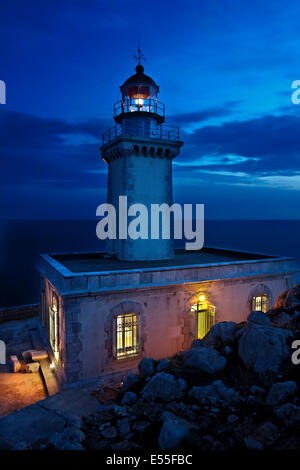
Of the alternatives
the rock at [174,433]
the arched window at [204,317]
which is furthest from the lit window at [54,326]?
the rock at [174,433]

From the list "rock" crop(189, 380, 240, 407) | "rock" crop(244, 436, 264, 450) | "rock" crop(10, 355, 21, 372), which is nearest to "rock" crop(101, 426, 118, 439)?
"rock" crop(189, 380, 240, 407)

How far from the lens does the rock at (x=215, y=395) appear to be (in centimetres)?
555

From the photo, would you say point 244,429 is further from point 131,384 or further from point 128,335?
point 128,335

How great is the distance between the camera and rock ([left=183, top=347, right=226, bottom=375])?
6.46 meters

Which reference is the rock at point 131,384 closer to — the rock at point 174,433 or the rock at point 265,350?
the rock at point 174,433

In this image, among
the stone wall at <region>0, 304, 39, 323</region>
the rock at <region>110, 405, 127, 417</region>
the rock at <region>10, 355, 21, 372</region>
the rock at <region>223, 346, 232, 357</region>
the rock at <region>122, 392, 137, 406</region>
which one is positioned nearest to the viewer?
the rock at <region>110, 405, 127, 417</region>

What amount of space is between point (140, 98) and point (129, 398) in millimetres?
16069

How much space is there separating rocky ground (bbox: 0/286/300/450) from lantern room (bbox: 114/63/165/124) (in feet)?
45.3

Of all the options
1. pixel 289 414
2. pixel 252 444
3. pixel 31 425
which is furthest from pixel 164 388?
pixel 31 425

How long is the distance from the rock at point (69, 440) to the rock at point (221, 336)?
3614 mm

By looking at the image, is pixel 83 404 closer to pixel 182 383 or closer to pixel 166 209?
pixel 182 383

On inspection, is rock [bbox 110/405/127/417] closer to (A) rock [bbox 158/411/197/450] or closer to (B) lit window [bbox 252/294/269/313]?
(A) rock [bbox 158/411/197/450]

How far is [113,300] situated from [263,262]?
8.33m

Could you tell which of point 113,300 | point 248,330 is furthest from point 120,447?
point 113,300
